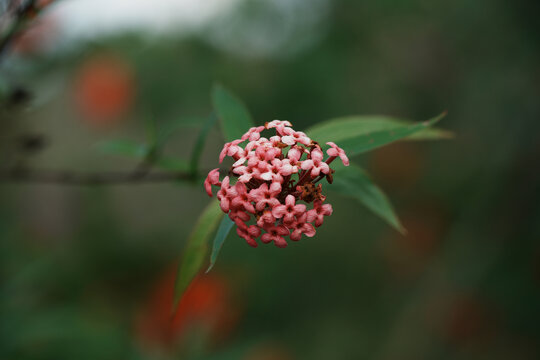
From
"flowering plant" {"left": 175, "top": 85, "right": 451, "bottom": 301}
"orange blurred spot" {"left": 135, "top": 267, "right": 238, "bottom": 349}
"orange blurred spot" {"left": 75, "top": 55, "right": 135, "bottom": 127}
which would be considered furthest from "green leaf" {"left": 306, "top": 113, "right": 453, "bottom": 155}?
"orange blurred spot" {"left": 75, "top": 55, "right": 135, "bottom": 127}

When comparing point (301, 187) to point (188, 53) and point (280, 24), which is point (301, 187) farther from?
point (188, 53)

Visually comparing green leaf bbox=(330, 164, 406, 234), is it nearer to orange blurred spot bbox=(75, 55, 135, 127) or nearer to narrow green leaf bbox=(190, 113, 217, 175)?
narrow green leaf bbox=(190, 113, 217, 175)

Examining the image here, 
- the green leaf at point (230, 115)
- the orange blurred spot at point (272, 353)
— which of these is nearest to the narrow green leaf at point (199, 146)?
the green leaf at point (230, 115)

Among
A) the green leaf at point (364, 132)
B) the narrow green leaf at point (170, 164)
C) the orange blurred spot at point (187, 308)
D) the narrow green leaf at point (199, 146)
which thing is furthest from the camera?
the orange blurred spot at point (187, 308)

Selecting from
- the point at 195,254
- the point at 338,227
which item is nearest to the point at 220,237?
the point at 195,254

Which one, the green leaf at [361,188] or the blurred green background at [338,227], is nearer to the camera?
the green leaf at [361,188]

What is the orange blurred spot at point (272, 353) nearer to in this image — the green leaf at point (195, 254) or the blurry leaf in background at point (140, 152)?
the blurry leaf in background at point (140, 152)

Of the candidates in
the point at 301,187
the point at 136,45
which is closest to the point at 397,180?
the point at 301,187
